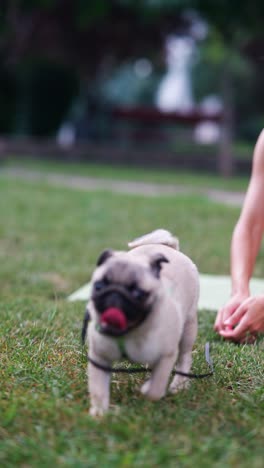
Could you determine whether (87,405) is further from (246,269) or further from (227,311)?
(246,269)

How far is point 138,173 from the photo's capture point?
13688 millimetres

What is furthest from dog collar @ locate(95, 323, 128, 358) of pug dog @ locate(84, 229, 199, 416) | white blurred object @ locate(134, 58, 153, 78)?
white blurred object @ locate(134, 58, 153, 78)

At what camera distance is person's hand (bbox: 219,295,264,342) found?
2.85 metres

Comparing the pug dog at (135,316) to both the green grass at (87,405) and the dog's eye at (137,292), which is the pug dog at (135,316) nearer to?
the dog's eye at (137,292)

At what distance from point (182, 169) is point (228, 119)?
1.80 m

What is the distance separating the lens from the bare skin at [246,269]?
287 cm

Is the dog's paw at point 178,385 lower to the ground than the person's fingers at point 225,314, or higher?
higher

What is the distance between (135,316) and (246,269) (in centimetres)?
158

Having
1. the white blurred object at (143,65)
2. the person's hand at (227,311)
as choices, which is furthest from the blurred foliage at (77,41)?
the person's hand at (227,311)

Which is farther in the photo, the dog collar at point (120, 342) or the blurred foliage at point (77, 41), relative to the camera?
the blurred foliage at point (77, 41)

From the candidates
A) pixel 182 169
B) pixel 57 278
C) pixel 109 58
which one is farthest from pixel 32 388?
pixel 109 58

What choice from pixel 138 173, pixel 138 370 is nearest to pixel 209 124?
pixel 138 173

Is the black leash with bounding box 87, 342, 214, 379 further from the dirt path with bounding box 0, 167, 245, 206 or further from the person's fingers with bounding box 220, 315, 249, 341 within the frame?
the dirt path with bounding box 0, 167, 245, 206

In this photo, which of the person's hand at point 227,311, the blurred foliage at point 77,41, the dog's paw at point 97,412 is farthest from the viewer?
the blurred foliage at point 77,41
